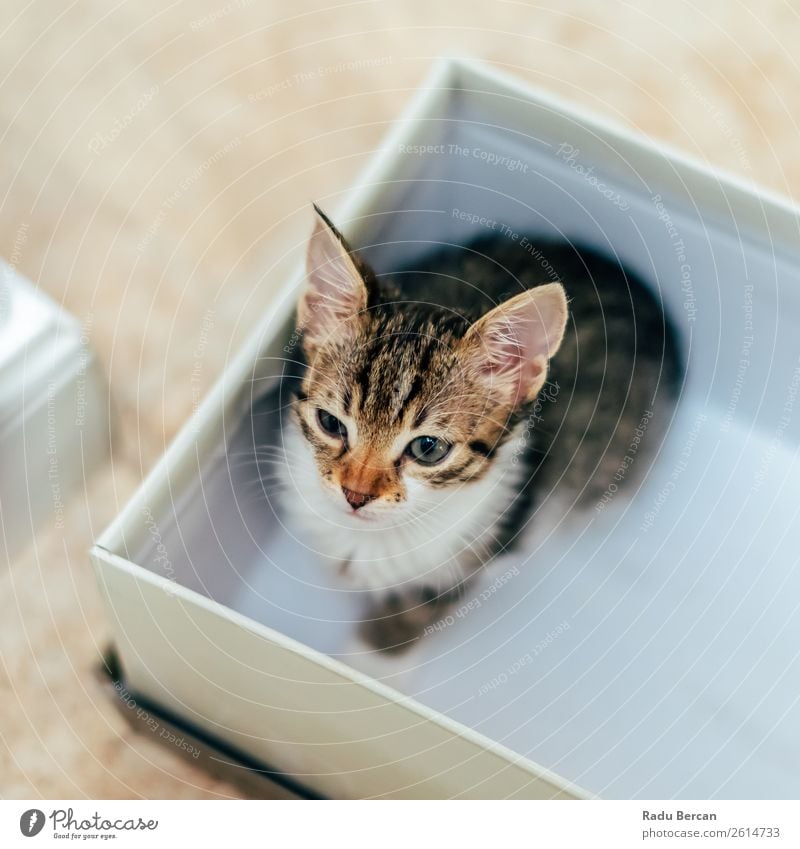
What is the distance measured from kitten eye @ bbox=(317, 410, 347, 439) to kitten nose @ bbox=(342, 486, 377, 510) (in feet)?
0.12

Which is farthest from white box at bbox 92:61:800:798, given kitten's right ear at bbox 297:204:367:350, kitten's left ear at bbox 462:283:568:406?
kitten's left ear at bbox 462:283:568:406

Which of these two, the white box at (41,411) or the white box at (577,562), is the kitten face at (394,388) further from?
the white box at (41,411)

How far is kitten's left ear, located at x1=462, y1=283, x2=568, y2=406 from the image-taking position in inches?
20.3

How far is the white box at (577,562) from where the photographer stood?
0.59m

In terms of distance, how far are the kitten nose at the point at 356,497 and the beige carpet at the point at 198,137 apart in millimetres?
278

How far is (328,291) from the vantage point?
57 centimetres

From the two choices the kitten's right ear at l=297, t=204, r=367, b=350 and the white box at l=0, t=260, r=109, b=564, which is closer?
the kitten's right ear at l=297, t=204, r=367, b=350

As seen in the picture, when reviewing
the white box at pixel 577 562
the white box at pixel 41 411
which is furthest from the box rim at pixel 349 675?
the white box at pixel 41 411

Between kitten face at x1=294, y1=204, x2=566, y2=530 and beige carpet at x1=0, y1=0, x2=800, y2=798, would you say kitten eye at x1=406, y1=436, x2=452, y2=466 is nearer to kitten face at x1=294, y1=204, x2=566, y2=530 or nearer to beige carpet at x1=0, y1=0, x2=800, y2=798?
kitten face at x1=294, y1=204, x2=566, y2=530

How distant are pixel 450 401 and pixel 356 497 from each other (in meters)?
0.09

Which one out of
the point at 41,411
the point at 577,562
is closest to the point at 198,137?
the point at 41,411

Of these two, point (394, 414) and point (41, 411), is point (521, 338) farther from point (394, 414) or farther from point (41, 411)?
point (41, 411)
